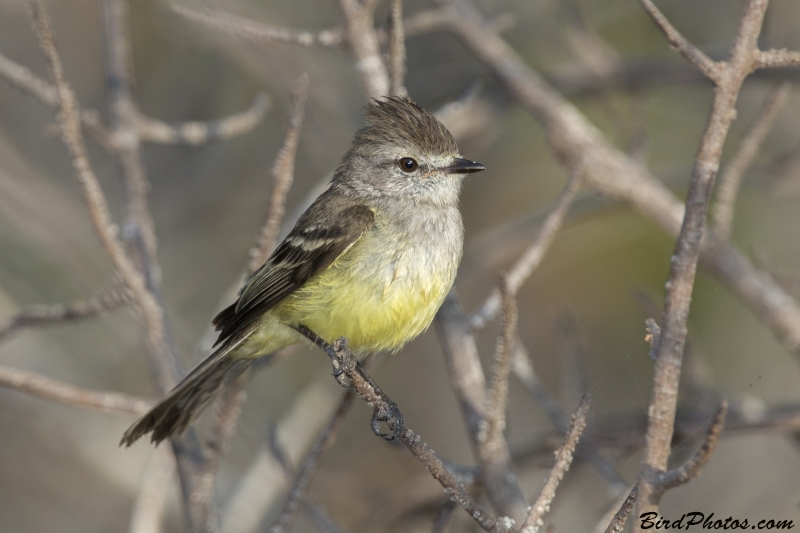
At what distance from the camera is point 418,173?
13.8 ft

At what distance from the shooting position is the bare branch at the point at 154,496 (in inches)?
148

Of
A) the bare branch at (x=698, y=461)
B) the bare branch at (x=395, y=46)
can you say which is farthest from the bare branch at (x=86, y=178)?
the bare branch at (x=698, y=461)

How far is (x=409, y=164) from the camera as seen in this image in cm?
421

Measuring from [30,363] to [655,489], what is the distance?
458 centimetres

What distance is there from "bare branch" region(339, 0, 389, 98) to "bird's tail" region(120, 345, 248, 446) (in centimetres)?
157

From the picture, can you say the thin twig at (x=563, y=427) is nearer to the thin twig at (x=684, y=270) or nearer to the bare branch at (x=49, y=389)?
the thin twig at (x=684, y=270)

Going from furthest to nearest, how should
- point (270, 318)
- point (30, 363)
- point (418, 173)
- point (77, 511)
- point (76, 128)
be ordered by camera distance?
point (77, 511) → point (30, 363) → point (418, 173) → point (270, 318) → point (76, 128)

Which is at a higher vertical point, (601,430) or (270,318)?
(601,430)

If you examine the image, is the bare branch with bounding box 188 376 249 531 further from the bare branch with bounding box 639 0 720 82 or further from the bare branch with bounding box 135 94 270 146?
the bare branch with bounding box 639 0 720 82

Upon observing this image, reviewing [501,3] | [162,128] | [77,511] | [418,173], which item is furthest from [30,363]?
[501,3]

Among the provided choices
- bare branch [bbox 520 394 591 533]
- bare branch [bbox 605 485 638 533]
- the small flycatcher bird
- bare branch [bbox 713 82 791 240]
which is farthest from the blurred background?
bare branch [bbox 605 485 638 533]

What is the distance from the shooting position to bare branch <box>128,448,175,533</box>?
375 centimetres

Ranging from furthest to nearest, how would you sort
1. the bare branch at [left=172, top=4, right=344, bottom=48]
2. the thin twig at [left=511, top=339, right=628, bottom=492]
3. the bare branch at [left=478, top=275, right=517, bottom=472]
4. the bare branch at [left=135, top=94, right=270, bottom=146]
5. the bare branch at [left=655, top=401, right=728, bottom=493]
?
1. the bare branch at [left=135, top=94, right=270, bottom=146]
2. the bare branch at [left=172, top=4, right=344, bottom=48]
3. the thin twig at [left=511, top=339, right=628, bottom=492]
4. the bare branch at [left=478, top=275, right=517, bottom=472]
5. the bare branch at [left=655, top=401, right=728, bottom=493]

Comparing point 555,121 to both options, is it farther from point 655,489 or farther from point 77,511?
point 77,511
